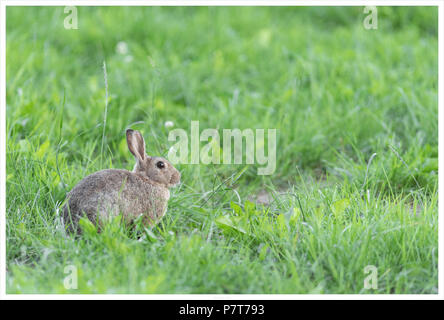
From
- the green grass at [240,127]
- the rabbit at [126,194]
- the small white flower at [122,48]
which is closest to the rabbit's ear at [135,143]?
the rabbit at [126,194]

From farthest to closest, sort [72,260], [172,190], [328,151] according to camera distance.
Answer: [328,151], [172,190], [72,260]

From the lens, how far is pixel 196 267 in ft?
9.95

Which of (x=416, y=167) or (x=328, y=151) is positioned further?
(x=328, y=151)

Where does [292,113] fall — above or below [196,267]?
above

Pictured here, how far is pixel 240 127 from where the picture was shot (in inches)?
193

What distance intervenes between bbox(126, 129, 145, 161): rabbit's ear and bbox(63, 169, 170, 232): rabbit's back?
0.13m

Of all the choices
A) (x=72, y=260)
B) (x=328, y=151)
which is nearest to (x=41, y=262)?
(x=72, y=260)

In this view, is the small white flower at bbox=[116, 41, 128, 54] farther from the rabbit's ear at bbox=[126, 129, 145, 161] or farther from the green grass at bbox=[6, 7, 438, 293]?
the rabbit's ear at bbox=[126, 129, 145, 161]

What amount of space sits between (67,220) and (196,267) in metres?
0.81

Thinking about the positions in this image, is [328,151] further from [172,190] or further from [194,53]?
[194,53]

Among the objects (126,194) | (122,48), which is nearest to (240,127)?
(126,194)

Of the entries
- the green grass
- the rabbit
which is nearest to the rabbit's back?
the rabbit
